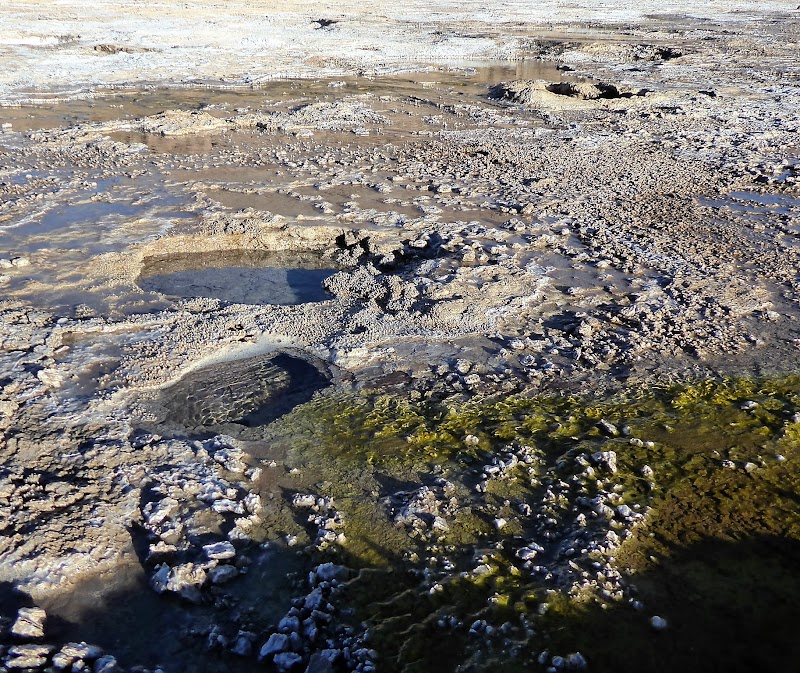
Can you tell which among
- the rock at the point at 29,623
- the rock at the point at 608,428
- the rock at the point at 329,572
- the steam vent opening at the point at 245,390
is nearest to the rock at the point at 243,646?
the rock at the point at 329,572

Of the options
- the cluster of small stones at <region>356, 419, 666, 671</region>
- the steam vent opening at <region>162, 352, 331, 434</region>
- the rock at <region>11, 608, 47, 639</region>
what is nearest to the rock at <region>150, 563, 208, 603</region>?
the rock at <region>11, 608, 47, 639</region>

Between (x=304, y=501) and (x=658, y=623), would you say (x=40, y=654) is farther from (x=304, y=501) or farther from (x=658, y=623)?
(x=658, y=623)

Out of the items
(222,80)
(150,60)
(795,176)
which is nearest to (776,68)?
(795,176)

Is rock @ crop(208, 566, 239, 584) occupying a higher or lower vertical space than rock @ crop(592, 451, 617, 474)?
lower

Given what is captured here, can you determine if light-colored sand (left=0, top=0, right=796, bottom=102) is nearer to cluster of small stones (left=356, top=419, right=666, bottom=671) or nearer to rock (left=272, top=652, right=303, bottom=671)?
cluster of small stones (left=356, top=419, right=666, bottom=671)

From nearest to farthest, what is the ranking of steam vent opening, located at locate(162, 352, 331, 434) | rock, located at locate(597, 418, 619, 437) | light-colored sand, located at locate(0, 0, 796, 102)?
rock, located at locate(597, 418, 619, 437) < steam vent opening, located at locate(162, 352, 331, 434) < light-colored sand, located at locate(0, 0, 796, 102)

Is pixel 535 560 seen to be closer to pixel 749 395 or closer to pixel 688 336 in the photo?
pixel 749 395
